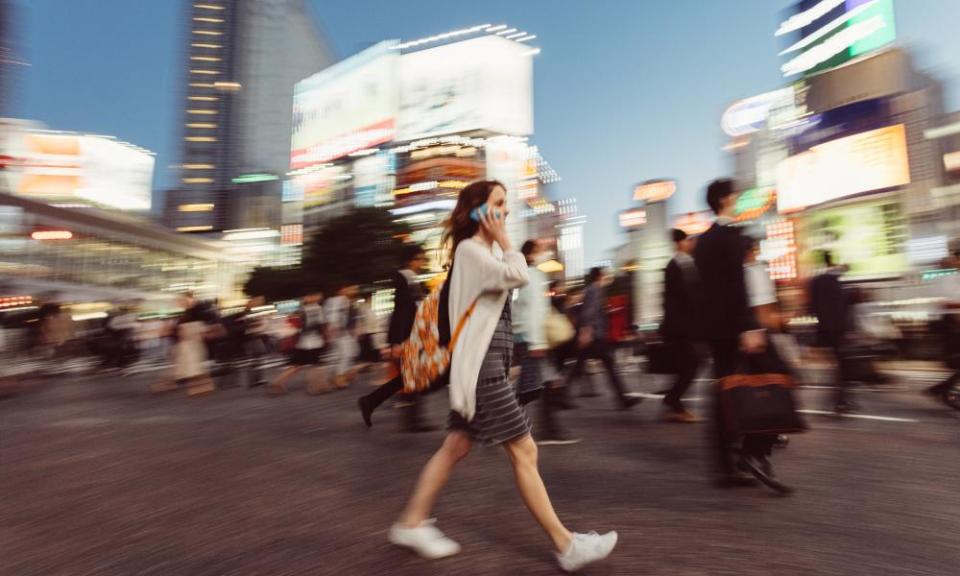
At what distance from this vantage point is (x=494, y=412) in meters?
2.29

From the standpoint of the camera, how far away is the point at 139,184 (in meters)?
60.1

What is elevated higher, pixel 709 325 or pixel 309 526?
pixel 709 325

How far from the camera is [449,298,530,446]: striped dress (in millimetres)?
2277

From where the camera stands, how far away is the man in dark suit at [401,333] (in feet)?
17.6

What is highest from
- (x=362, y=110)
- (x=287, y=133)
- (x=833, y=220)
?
(x=287, y=133)

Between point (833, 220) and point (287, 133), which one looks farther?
point (287, 133)

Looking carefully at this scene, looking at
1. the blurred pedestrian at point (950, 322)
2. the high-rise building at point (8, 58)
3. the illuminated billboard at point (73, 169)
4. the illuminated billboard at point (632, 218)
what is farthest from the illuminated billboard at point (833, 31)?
Answer: the high-rise building at point (8, 58)

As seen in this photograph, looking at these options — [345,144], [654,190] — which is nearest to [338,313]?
[345,144]

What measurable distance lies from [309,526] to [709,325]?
2.33 metres

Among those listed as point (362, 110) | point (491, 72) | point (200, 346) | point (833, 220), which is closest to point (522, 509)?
point (200, 346)

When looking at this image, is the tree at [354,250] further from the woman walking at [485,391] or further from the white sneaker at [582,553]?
the white sneaker at [582,553]

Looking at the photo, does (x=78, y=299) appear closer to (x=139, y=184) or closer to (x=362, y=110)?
(x=139, y=184)

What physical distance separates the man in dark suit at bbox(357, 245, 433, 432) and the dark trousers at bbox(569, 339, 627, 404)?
1.97m

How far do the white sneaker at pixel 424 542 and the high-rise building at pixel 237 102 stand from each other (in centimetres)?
11630
